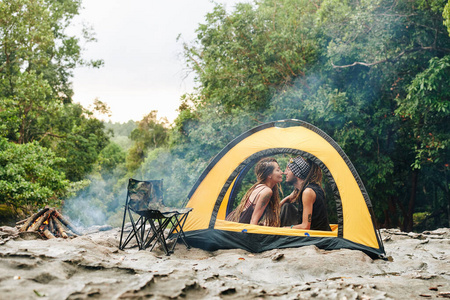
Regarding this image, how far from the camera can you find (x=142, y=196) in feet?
17.4

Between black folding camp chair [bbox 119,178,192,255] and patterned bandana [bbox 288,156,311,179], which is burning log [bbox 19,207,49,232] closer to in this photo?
black folding camp chair [bbox 119,178,192,255]

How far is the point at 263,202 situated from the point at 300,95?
6092 mm

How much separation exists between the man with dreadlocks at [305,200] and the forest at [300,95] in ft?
13.3

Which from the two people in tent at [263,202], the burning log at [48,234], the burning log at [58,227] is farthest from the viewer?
the two people in tent at [263,202]

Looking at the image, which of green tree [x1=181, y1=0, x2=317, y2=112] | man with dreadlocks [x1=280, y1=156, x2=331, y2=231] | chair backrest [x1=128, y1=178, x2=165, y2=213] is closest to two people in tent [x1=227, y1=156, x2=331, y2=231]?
man with dreadlocks [x1=280, y1=156, x2=331, y2=231]

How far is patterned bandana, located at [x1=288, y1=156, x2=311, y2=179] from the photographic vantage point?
588 centimetres

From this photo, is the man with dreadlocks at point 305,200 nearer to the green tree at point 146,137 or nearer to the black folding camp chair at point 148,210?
the black folding camp chair at point 148,210

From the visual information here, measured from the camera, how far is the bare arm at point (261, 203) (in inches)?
231

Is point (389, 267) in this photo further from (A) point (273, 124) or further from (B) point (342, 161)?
(A) point (273, 124)

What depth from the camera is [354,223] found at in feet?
17.1

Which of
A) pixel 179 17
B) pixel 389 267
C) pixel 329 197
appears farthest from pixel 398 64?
pixel 179 17

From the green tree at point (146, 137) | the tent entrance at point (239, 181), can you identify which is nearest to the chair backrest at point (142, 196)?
the tent entrance at point (239, 181)

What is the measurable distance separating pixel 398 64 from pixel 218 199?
669 cm

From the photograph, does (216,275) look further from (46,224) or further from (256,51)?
(256,51)
